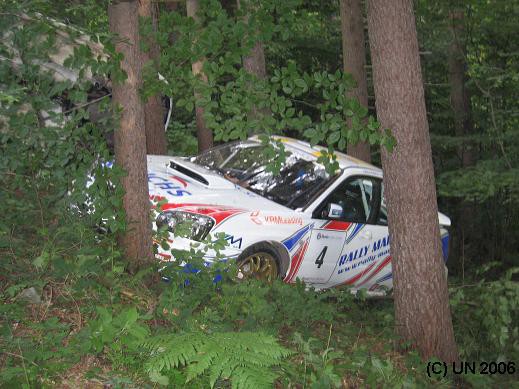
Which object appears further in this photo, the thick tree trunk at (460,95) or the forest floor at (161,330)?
the thick tree trunk at (460,95)

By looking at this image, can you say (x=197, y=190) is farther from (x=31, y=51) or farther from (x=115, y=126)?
(x=31, y=51)

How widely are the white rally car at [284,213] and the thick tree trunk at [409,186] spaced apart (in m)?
1.54

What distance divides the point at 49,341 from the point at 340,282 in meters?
4.76

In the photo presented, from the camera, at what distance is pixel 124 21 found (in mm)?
5836

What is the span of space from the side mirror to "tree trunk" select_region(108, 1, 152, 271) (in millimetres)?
2615

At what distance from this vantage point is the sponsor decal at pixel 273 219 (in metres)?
7.46

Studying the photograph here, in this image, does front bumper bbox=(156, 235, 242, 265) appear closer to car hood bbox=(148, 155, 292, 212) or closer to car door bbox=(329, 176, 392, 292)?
car hood bbox=(148, 155, 292, 212)

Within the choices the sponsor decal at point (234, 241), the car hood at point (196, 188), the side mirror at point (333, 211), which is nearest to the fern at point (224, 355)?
the car hood at point (196, 188)

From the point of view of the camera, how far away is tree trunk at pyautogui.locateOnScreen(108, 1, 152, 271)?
19.2ft

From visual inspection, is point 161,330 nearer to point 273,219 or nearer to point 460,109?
point 273,219

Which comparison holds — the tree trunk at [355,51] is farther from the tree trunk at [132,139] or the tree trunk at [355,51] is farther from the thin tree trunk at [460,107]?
the tree trunk at [132,139]

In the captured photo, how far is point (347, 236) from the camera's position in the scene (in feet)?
27.5


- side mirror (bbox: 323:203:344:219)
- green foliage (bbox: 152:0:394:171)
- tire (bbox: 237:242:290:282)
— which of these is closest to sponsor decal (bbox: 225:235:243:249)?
tire (bbox: 237:242:290:282)

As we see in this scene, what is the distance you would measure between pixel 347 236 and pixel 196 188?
1.95 m
